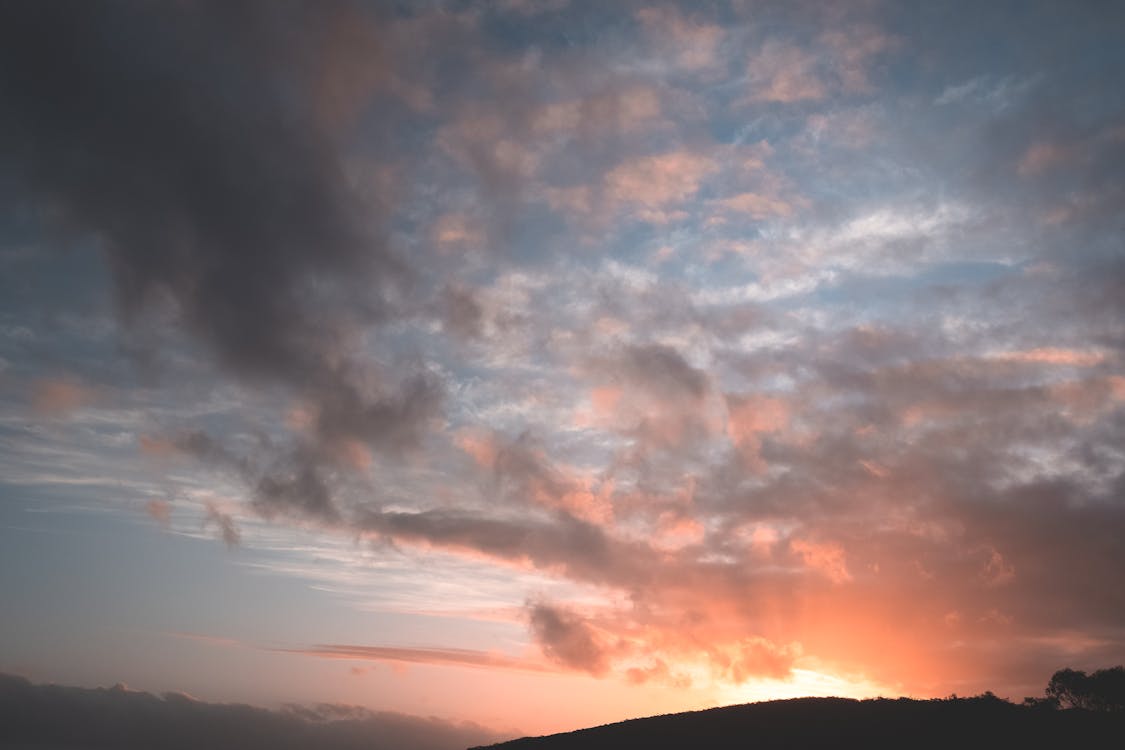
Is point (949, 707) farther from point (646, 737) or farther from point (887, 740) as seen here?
point (646, 737)

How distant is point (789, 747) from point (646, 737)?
47.7ft

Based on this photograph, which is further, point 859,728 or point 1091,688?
point 1091,688

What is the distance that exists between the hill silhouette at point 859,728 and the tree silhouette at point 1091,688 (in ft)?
137

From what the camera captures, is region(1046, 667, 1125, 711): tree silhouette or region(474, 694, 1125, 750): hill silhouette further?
region(1046, 667, 1125, 711): tree silhouette

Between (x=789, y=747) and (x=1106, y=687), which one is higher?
(x=1106, y=687)

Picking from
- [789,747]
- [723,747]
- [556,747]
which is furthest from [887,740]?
[556,747]

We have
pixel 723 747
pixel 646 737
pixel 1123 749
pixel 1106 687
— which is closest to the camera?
pixel 1123 749

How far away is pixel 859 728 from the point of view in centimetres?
6519

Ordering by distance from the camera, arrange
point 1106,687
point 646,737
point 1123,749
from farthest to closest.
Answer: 1. point 1106,687
2. point 646,737
3. point 1123,749

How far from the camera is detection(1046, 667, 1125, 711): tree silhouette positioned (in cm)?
9794

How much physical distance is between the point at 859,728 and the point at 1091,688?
58613 millimetres

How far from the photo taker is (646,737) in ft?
238

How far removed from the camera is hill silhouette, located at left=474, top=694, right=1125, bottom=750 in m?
59.0

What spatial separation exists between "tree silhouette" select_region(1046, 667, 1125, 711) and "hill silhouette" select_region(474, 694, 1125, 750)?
41.7 m
